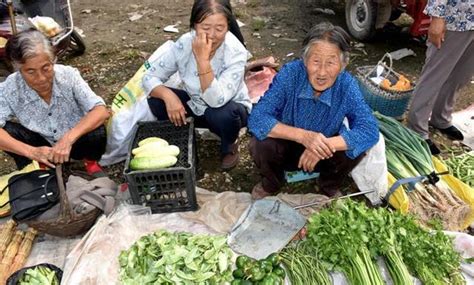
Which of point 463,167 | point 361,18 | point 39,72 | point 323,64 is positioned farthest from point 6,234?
point 361,18

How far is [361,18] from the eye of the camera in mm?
5312

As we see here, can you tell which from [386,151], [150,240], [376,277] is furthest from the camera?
[386,151]

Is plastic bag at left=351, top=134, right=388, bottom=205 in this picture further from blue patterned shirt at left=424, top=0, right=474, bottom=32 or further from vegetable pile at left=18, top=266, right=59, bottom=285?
vegetable pile at left=18, top=266, right=59, bottom=285

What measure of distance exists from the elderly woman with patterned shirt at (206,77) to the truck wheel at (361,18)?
2.45m

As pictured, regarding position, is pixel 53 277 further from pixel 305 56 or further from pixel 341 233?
pixel 305 56

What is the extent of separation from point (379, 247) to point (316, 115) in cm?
92

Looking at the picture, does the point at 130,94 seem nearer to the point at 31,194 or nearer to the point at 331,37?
the point at 31,194

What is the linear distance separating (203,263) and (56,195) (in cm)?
101

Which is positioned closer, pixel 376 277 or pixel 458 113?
pixel 376 277

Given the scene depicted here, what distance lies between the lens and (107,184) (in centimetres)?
296

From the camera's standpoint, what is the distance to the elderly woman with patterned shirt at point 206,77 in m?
2.89

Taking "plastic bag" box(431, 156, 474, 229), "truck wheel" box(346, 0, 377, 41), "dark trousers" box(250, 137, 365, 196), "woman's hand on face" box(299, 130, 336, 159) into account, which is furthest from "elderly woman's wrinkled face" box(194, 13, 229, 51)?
"truck wheel" box(346, 0, 377, 41)

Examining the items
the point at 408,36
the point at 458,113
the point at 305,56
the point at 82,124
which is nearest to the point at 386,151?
the point at 305,56

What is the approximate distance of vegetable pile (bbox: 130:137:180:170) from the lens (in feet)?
9.23
